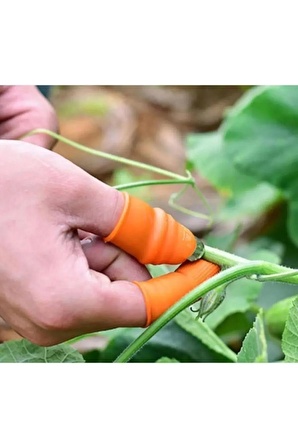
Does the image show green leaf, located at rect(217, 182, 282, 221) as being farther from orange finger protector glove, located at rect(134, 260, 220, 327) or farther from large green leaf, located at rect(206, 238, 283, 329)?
orange finger protector glove, located at rect(134, 260, 220, 327)

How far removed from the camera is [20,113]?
2.67ft

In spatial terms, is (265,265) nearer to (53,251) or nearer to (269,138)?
(53,251)

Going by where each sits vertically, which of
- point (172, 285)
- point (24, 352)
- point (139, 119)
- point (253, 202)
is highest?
point (172, 285)

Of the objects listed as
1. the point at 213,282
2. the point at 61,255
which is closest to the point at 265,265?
the point at 213,282

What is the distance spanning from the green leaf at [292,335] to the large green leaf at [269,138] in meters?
0.51

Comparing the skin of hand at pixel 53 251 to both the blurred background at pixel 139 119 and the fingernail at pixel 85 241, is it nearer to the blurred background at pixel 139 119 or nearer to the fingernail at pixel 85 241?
the fingernail at pixel 85 241

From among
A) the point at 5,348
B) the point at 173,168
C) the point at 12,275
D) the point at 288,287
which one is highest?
the point at 12,275

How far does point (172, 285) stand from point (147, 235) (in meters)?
0.05

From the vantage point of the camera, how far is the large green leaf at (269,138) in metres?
1.10

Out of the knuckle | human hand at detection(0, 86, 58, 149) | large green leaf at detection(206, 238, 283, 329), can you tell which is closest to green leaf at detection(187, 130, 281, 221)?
large green leaf at detection(206, 238, 283, 329)
